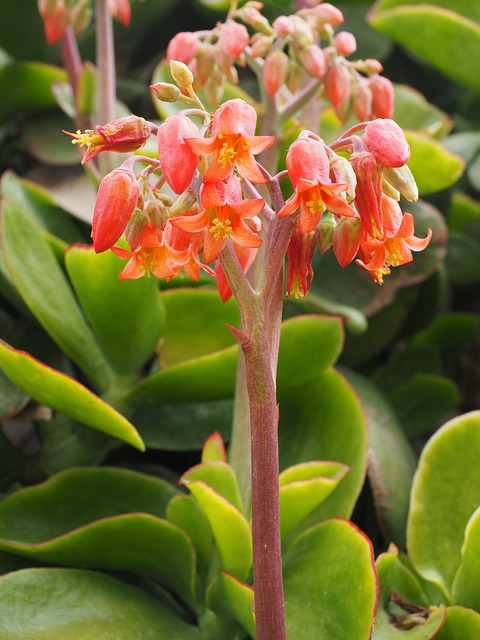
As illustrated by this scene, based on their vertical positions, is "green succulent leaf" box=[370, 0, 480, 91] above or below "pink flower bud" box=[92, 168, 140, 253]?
below

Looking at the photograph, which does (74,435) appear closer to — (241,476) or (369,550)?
(241,476)

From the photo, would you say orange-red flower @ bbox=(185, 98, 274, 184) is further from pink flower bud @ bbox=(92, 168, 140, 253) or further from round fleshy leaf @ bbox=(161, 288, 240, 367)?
round fleshy leaf @ bbox=(161, 288, 240, 367)

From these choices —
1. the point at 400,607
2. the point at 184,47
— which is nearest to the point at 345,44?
the point at 184,47

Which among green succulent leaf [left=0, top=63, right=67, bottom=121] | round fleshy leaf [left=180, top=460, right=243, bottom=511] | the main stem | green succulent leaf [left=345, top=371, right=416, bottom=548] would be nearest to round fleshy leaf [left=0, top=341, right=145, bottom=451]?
round fleshy leaf [left=180, top=460, right=243, bottom=511]

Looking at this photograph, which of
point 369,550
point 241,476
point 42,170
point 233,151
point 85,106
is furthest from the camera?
point 42,170

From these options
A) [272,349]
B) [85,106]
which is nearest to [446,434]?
[272,349]

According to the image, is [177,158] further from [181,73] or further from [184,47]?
Result: [184,47]
